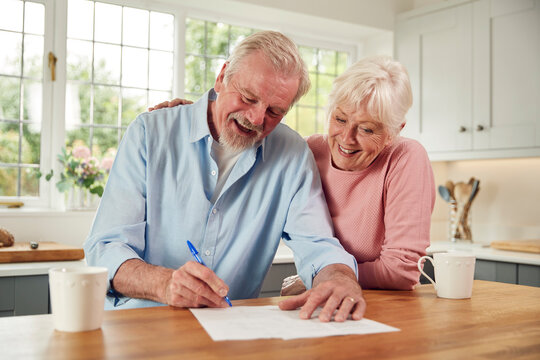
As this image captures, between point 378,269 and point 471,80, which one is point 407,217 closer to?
point 378,269

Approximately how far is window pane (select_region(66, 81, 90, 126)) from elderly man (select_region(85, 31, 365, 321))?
1.89 meters

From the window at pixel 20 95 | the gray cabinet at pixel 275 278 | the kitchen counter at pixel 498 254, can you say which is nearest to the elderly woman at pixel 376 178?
the gray cabinet at pixel 275 278

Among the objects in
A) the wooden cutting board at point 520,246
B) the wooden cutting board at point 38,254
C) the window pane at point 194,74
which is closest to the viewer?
the wooden cutting board at point 38,254

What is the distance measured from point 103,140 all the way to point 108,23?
71 centimetres

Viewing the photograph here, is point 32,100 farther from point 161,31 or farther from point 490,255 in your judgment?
point 490,255

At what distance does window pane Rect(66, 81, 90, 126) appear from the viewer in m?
3.29

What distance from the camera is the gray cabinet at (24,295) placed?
7.36ft

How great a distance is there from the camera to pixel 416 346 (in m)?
0.93

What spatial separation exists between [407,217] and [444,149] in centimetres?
228

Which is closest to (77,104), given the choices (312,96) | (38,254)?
(38,254)

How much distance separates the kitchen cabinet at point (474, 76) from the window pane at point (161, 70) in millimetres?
1677

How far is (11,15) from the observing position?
10.2 feet

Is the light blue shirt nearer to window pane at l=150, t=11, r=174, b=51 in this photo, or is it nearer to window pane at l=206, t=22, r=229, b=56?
window pane at l=150, t=11, r=174, b=51

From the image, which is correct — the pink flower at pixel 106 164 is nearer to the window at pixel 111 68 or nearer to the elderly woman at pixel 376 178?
the window at pixel 111 68
